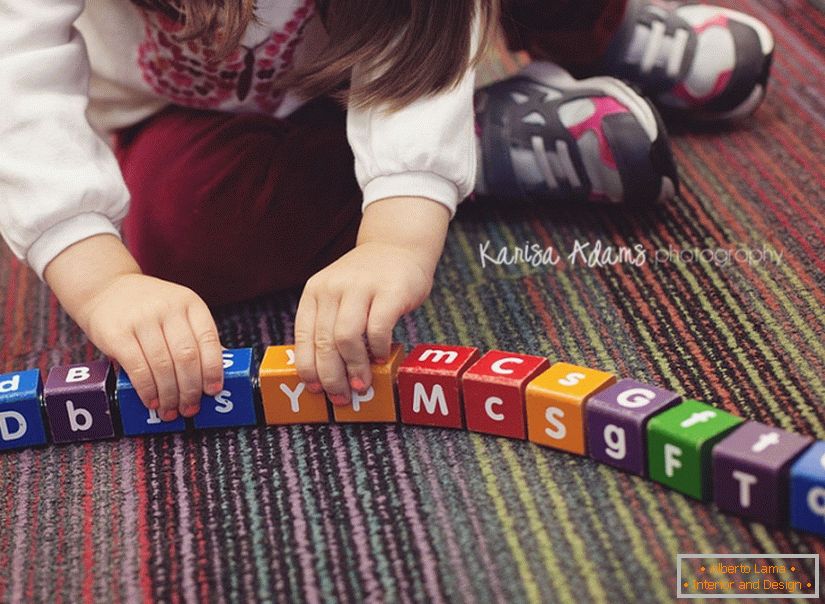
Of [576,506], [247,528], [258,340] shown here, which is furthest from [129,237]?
[576,506]

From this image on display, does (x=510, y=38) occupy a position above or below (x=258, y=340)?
above

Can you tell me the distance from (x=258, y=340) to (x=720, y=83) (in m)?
0.58

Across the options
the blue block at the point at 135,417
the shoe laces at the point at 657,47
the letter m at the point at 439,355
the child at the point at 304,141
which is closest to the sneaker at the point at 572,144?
the child at the point at 304,141

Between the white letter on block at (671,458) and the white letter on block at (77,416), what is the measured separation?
410 millimetres

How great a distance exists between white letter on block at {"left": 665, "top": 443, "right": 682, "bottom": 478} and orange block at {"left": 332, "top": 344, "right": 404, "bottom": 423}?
7.8 inches

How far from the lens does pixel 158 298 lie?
2.36 ft

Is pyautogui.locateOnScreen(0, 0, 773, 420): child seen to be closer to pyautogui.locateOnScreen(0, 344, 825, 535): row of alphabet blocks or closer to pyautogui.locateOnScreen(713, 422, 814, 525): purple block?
pyautogui.locateOnScreen(0, 344, 825, 535): row of alphabet blocks

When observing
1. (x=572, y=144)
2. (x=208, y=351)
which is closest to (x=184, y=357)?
(x=208, y=351)

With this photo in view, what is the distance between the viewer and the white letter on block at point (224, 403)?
0.73m

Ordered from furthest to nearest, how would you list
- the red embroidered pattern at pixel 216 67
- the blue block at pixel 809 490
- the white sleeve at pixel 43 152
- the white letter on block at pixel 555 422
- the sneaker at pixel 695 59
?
the sneaker at pixel 695 59 → the red embroidered pattern at pixel 216 67 → the white sleeve at pixel 43 152 → the white letter on block at pixel 555 422 → the blue block at pixel 809 490

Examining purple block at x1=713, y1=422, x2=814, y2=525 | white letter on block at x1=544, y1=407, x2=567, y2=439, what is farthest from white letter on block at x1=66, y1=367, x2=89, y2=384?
purple block at x1=713, y1=422, x2=814, y2=525

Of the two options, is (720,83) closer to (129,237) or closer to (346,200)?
(346,200)

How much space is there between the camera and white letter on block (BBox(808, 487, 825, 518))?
56cm

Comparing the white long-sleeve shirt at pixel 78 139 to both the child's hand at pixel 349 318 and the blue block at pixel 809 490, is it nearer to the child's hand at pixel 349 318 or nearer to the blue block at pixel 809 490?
the child's hand at pixel 349 318
